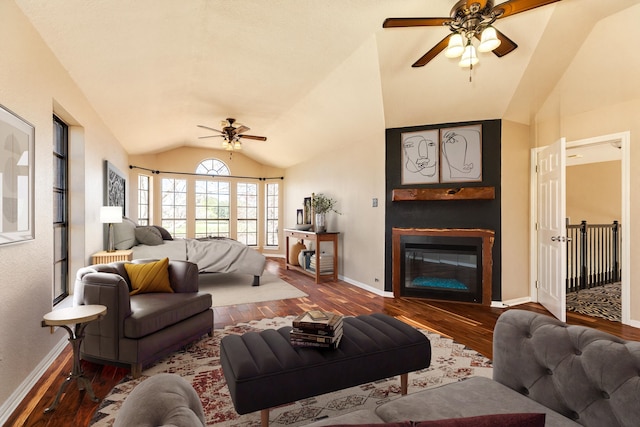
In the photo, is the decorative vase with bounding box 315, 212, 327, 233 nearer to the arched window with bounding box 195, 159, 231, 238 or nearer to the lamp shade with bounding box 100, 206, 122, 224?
the lamp shade with bounding box 100, 206, 122, 224

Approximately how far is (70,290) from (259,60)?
3.21m

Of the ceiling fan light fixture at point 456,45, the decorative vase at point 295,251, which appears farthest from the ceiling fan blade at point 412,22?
the decorative vase at point 295,251

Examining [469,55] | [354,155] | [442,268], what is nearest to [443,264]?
[442,268]

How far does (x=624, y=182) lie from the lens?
354 centimetres

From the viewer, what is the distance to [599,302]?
427cm

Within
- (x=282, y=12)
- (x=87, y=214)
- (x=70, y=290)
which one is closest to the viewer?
(x=282, y=12)

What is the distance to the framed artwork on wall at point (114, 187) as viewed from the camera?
4535 millimetres

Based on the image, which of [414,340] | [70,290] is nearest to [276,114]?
[70,290]

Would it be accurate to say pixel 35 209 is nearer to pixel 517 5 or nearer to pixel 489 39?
pixel 489 39

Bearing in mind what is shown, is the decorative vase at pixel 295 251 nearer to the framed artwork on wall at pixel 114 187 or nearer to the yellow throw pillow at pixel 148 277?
the framed artwork on wall at pixel 114 187

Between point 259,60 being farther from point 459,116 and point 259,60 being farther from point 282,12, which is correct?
point 459,116

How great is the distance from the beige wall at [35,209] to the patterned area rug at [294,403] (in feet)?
2.09

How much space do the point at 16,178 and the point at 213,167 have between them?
6.45m

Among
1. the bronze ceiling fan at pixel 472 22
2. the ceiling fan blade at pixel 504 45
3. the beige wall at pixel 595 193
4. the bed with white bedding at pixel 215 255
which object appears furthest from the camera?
the beige wall at pixel 595 193
